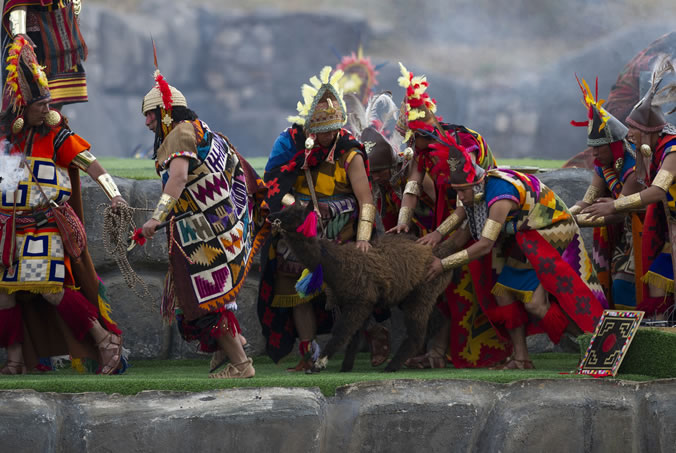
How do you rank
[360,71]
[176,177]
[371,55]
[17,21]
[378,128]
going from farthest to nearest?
[371,55] < [360,71] < [378,128] < [17,21] < [176,177]

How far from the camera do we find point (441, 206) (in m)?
6.10

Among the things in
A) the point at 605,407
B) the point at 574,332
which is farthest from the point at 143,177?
the point at 605,407

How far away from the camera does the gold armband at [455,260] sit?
216 inches

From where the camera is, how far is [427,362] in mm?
6000

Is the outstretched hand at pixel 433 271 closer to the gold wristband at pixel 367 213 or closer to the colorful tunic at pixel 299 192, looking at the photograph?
the gold wristband at pixel 367 213

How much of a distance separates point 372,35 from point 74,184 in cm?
426

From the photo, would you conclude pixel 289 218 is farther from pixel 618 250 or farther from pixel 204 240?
pixel 618 250

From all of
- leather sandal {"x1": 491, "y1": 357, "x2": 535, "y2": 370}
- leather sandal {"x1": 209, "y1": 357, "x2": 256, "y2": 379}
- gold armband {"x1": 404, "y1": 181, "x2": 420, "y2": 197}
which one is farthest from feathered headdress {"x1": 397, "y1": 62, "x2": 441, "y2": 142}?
leather sandal {"x1": 209, "y1": 357, "x2": 256, "y2": 379}

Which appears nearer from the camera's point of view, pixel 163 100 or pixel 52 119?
pixel 163 100

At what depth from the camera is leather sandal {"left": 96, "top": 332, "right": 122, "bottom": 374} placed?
5.66m

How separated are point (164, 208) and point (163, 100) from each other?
0.70m

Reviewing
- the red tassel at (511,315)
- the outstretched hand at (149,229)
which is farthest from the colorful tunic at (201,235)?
the red tassel at (511,315)

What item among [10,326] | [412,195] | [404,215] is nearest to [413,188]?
[412,195]

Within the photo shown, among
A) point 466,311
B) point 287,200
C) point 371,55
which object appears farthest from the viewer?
point 371,55
